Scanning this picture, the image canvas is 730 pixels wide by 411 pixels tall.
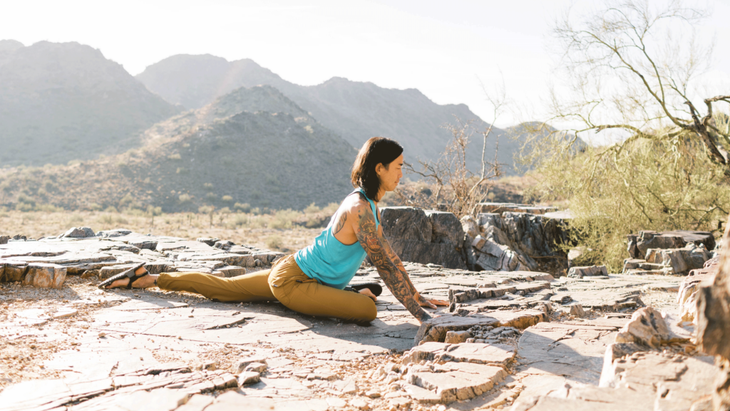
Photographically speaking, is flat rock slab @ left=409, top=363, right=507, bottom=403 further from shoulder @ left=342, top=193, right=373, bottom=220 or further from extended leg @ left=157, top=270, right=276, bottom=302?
extended leg @ left=157, top=270, right=276, bottom=302

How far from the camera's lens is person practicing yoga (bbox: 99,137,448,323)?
10.4 feet

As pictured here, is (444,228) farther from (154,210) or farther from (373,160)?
(154,210)

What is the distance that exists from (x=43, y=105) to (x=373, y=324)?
5381 centimetres

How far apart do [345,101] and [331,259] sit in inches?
2676

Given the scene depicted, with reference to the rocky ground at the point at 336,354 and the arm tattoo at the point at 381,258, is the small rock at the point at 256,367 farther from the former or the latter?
the arm tattoo at the point at 381,258

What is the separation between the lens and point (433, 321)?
9.84 ft

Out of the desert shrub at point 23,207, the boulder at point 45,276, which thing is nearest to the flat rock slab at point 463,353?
the boulder at point 45,276

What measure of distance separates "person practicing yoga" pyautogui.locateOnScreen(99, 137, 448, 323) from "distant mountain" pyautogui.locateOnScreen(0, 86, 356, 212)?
26733mm

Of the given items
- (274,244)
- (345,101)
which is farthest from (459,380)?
(345,101)

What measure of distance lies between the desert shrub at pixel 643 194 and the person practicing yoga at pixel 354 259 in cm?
621

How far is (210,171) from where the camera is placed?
1331 inches

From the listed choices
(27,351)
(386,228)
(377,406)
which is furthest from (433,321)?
(386,228)

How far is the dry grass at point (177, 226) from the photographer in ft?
57.6

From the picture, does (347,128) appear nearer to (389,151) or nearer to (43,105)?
(43,105)
